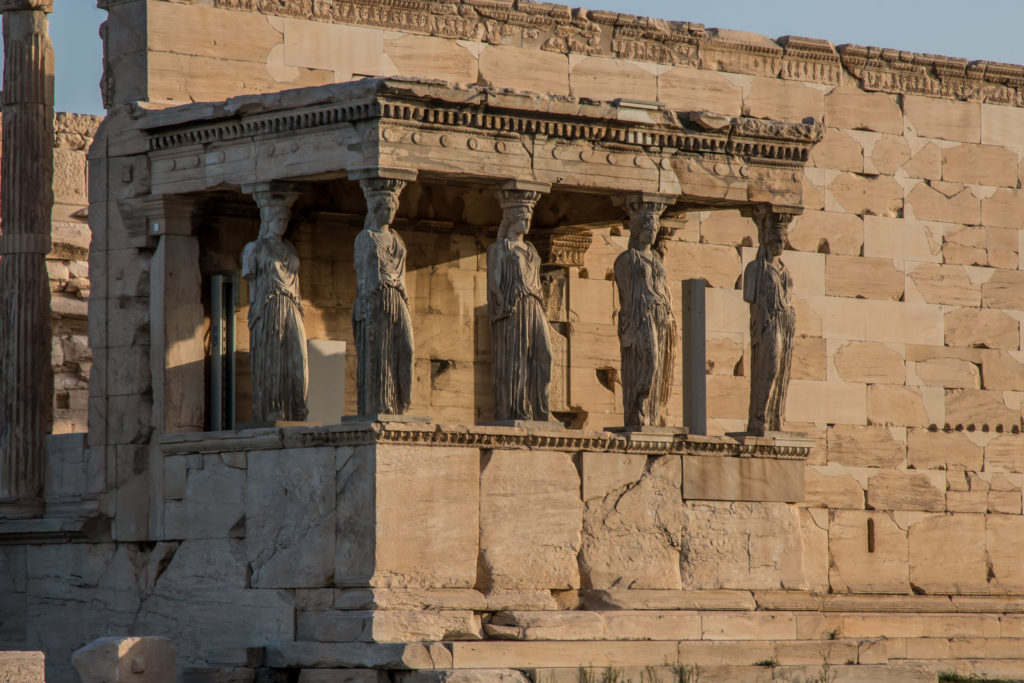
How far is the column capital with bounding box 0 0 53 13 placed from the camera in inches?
659

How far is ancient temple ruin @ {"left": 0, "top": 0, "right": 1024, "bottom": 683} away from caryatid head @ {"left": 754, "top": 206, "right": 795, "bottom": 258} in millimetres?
39

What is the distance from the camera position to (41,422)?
1662cm

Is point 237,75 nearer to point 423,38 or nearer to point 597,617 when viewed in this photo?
point 423,38

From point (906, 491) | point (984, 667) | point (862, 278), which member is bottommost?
point (984, 667)

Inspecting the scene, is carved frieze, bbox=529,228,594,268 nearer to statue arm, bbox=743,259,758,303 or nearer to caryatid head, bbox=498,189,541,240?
statue arm, bbox=743,259,758,303

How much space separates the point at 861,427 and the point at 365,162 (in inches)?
244

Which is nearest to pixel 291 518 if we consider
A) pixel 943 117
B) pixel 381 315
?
pixel 381 315

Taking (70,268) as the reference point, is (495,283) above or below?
below

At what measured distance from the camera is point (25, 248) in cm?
1664

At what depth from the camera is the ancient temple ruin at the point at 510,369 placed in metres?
14.6

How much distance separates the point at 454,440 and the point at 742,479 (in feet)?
8.35

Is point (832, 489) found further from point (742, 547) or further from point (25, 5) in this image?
point (25, 5)

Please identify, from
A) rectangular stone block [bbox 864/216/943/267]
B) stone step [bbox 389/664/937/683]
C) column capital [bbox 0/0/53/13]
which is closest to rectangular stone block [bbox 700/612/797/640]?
stone step [bbox 389/664/937/683]

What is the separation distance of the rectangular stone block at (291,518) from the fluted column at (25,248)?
239 centimetres
